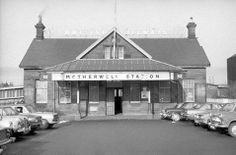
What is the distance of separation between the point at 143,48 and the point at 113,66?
335 inches

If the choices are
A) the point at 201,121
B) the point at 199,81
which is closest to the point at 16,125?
the point at 201,121

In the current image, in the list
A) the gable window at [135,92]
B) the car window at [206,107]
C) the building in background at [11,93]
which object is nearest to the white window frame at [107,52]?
the gable window at [135,92]

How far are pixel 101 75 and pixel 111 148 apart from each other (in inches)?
591

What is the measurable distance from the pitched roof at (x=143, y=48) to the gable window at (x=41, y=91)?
5.51ft

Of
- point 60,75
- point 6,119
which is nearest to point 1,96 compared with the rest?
point 60,75

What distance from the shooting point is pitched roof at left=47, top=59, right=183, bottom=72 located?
26.4 metres

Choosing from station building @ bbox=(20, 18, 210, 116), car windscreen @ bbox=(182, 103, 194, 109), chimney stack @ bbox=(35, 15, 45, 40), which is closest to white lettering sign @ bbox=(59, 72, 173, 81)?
station building @ bbox=(20, 18, 210, 116)

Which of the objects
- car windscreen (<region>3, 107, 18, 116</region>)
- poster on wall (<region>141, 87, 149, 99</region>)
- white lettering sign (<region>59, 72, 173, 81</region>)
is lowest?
car windscreen (<region>3, 107, 18, 116</region>)

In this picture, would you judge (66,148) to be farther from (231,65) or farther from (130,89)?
(231,65)

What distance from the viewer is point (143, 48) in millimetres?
34812

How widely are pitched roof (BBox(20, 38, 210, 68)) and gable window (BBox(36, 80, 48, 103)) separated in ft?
5.51

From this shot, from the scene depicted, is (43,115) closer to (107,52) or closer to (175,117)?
(175,117)

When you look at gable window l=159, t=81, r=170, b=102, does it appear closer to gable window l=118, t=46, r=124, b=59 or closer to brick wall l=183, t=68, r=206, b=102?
brick wall l=183, t=68, r=206, b=102

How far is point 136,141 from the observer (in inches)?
516
